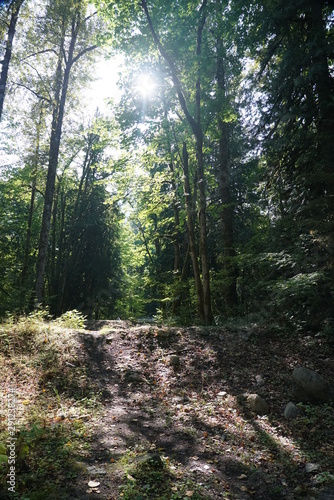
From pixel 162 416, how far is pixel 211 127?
9698mm

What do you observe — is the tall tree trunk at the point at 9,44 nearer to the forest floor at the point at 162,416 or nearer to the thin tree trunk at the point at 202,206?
the thin tree trunk at the point at 202,206

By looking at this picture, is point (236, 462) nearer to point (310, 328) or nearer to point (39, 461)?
point (39, 461)

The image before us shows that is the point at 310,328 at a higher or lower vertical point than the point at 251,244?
lower

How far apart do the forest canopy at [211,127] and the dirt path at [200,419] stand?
178 centimetres

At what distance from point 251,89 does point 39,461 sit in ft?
37.3

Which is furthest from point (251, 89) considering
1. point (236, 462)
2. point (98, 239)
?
point (98, 239)

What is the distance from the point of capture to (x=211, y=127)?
38.3 ft

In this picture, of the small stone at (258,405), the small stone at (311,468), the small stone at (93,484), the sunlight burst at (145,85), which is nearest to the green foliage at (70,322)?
the small stone at (258,405)

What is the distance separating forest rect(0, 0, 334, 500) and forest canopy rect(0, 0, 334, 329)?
0.21ft

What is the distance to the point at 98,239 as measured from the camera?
66.7 ft

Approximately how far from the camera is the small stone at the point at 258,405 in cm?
539

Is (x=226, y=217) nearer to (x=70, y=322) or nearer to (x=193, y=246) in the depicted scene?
(x=193, y=246)
